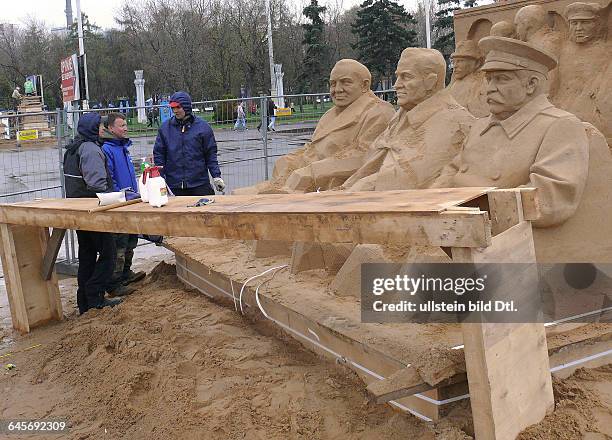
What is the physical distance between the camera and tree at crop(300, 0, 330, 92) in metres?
31.5

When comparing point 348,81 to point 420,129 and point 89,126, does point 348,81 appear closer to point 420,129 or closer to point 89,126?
point 420,129

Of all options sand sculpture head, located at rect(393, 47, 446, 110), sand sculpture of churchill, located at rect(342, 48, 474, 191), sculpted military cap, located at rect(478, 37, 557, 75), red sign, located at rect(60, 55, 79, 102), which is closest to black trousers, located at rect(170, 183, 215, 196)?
sand sculpture of churchill, located at rect(342, 48, 474, 191)

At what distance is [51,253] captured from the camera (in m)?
5.25

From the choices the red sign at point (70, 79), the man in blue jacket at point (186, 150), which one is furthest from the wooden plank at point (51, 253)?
the red sign at point (70, 79)

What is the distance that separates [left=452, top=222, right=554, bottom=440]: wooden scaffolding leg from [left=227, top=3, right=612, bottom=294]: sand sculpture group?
73 cm

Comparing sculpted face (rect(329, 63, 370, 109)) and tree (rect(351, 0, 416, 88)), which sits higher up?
tree (rect(351, 0, 416, 88))

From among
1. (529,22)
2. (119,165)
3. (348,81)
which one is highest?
(529,22)

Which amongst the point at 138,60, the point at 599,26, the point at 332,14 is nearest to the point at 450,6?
the point at 332,14

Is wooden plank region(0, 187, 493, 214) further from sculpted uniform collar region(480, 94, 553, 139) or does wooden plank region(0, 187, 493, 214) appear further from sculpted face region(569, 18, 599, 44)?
sculpted face region(569, 18, 599, 44)

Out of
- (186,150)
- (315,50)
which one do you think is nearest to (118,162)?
(186,150)

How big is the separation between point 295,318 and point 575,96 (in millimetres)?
3597

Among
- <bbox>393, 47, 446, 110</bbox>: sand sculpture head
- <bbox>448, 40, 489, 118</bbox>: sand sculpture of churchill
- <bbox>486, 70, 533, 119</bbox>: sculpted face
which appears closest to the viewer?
<bbox>486, 70, 533, 119</bbox>: sculpted face

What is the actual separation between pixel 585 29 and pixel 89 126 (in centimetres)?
427

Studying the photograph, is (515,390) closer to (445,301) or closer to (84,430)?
(445,301)
